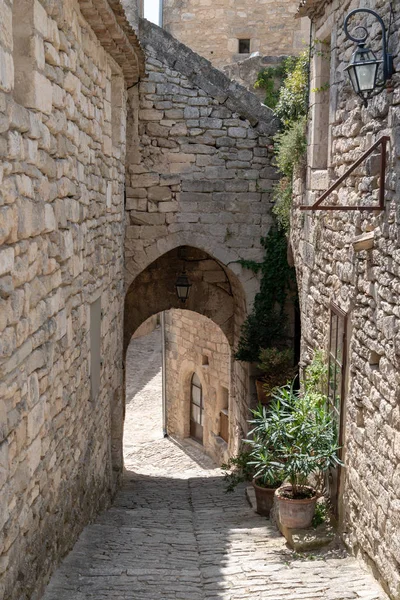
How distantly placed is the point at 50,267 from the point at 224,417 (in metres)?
8.94

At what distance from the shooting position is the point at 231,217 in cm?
997

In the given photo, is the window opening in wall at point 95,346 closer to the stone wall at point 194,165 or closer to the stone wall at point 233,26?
the stone wall at point 194,165

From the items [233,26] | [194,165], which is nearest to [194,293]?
[194,165]

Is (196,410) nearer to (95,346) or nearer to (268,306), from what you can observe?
(268,306)

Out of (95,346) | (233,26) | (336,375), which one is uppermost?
(233,26)

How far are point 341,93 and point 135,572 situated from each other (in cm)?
432

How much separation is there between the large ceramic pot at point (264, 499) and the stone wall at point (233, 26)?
30.9ft

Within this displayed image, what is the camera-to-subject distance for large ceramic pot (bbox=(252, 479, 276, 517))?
8.09 m

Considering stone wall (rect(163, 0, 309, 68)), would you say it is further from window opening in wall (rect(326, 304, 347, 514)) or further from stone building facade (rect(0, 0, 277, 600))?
window opening in wall (rect(326, 304, 347, 514))

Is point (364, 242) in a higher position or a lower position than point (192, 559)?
higher

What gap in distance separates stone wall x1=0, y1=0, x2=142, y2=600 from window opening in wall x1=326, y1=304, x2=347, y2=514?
222 cm

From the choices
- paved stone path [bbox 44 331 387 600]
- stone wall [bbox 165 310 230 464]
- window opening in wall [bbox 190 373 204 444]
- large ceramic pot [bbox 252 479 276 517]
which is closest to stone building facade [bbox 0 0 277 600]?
paved stone path [bbox 44 331 387 600]

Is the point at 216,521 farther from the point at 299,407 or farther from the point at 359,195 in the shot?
the point at 359,195

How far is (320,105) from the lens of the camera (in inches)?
295
